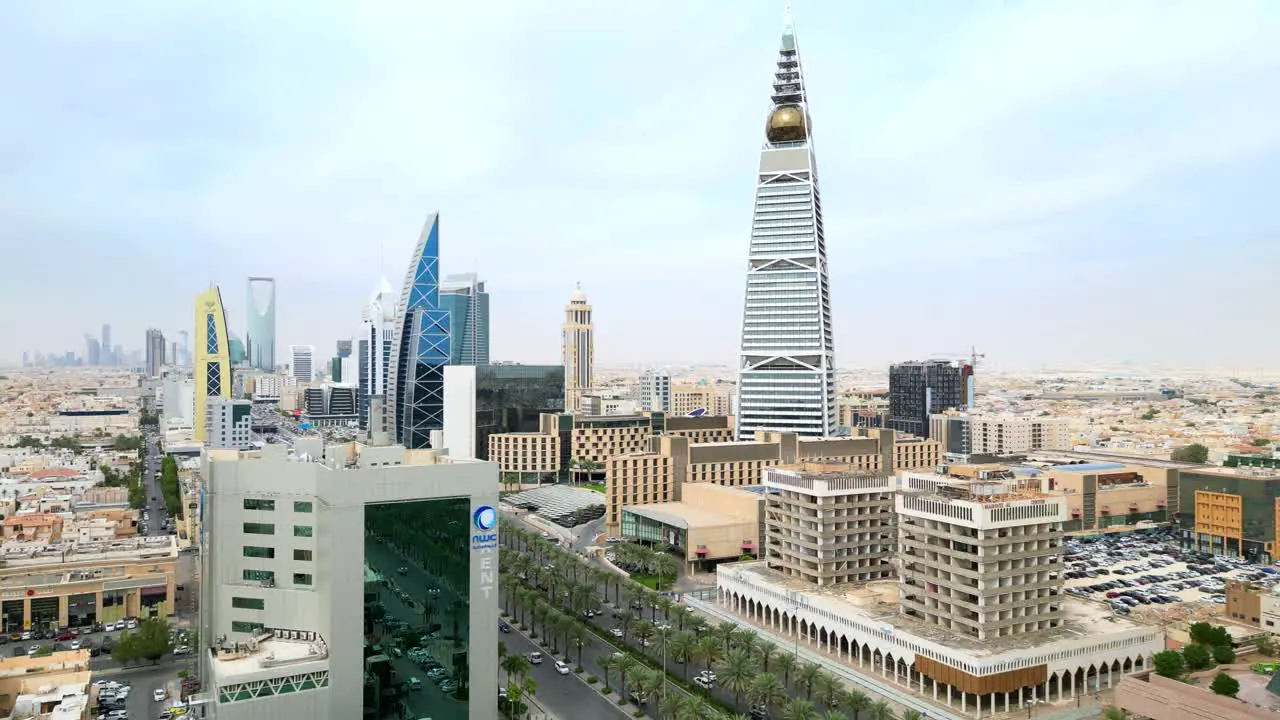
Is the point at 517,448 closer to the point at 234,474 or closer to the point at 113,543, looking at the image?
the point at 113,543

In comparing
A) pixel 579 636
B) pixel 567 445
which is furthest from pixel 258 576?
pixel 567 445

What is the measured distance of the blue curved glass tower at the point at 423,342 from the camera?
6569 centimetres

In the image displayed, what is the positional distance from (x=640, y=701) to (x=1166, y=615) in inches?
718

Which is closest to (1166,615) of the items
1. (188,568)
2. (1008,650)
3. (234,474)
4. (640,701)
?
(1008,650)

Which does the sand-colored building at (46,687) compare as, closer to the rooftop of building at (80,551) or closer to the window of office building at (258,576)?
the window of office building at (258,576)

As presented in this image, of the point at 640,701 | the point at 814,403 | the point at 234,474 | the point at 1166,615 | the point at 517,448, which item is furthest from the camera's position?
the point at 517,448

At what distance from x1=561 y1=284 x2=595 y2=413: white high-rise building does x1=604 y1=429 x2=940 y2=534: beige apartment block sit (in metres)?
59.1

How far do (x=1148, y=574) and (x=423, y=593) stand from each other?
32.0 m

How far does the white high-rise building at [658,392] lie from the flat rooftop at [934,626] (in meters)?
81.4

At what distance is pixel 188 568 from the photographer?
124 ft

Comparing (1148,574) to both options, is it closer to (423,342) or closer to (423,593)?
(423,593)

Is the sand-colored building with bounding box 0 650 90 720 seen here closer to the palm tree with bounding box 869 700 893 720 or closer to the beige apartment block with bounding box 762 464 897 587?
the palm tree with bounding box 869 700 893 720

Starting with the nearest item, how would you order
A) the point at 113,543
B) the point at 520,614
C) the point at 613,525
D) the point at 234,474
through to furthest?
the point at 234,474 → the point at 520,614 → the point at 113,543 → the point at 613,525

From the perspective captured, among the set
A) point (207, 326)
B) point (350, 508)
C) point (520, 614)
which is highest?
point (207, 326)
